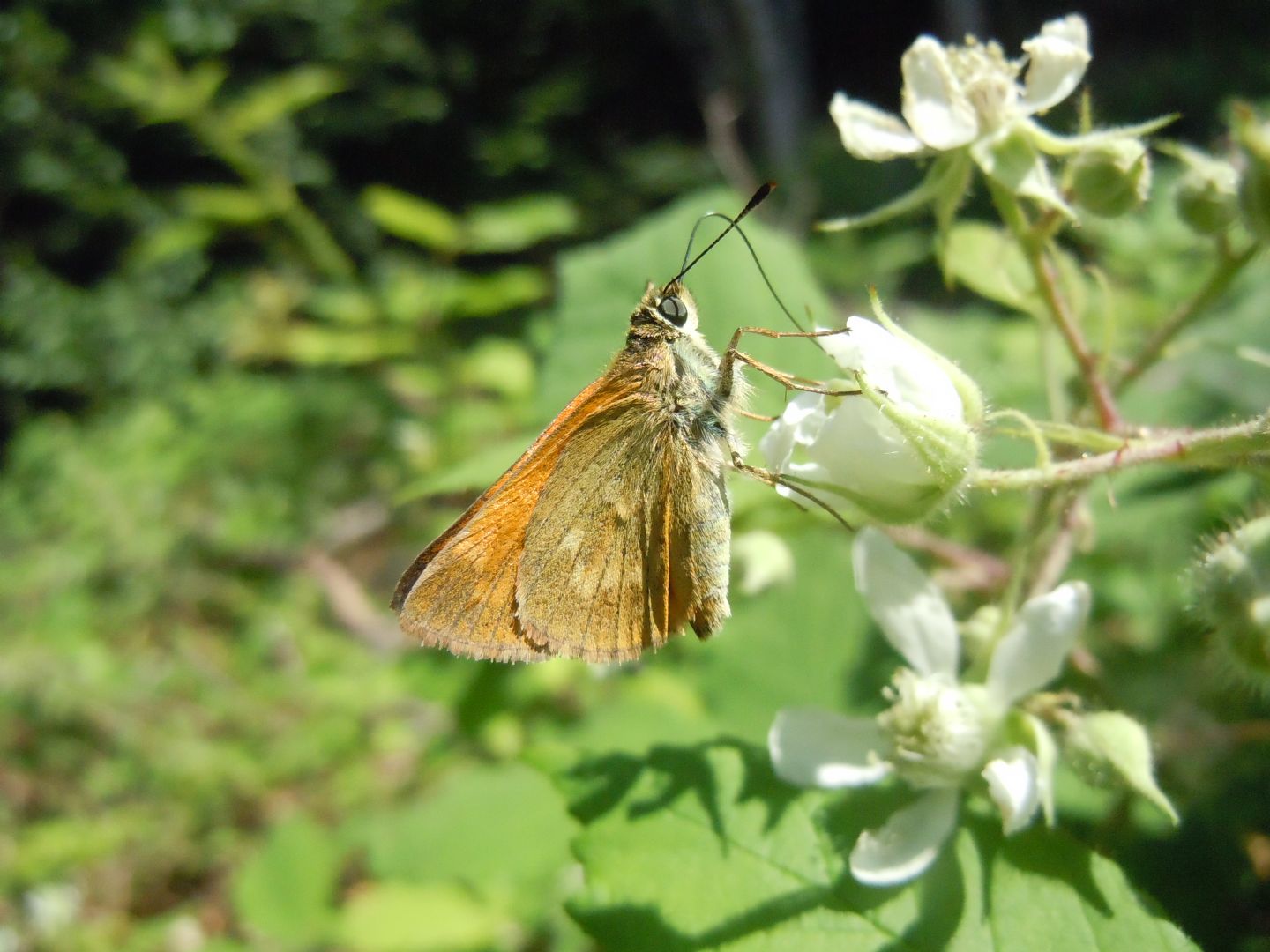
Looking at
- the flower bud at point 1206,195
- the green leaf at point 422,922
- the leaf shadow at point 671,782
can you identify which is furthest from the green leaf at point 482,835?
the flower bud at point 1206,195

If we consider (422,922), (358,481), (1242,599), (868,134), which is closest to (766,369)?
(868,134)

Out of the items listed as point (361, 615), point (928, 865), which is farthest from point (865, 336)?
point (361, 615)

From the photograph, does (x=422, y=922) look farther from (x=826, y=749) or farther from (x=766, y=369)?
(x=766, y=369)

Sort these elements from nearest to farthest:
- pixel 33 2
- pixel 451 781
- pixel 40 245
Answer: pixel 451 781 → pixel 33 2 → pixel 40 245

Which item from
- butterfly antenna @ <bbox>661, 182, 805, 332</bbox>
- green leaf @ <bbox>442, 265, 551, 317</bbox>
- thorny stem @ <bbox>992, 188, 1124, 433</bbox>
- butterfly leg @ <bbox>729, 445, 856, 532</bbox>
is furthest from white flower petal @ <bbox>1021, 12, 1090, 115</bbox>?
green leaf @ <bbox>442, 265, 551, 317</bbox>

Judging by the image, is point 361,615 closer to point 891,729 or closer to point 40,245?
point 891,729

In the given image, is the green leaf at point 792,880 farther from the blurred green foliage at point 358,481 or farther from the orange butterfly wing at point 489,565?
the orange butterfly wing at point 489,565

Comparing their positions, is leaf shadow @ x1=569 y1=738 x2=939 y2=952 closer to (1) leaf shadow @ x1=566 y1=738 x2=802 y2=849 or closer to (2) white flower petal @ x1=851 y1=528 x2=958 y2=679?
(1) leaf shadow @ x1=566 y1=738 x2=802 y2=849
